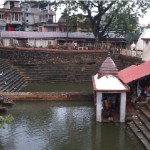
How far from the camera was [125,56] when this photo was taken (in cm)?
3412

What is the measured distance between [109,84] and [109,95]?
1.00 meters

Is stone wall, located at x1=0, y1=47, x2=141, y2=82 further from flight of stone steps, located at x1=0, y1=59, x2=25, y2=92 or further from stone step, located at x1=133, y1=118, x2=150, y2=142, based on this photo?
stone step, located at x1=133, y1=118, x2=150, y2=142

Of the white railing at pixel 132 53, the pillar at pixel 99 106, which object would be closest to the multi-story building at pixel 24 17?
the white railing at pixel 132 53

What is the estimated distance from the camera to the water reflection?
12930mm

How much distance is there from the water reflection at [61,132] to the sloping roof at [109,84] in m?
1.55

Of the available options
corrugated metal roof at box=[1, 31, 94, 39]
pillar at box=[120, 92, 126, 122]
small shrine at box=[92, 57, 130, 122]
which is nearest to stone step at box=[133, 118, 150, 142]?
pillar at box=[120, 92, 126, 122]

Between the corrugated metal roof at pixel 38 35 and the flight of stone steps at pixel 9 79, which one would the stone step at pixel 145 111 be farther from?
the corrugated metal roof at pixel 38 35

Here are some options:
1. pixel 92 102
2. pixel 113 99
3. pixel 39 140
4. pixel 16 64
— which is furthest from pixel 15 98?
pixel 16 64

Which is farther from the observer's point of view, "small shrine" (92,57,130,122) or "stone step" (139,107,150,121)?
"small shrine" (92,57,130,122)

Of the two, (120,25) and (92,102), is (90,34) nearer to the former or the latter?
(120,25)

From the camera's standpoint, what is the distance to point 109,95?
1728 cm

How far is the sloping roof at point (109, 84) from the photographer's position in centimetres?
1597

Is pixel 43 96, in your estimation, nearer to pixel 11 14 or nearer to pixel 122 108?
pixel 122 108

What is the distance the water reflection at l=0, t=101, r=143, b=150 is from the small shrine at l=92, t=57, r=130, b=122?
0.58 m
